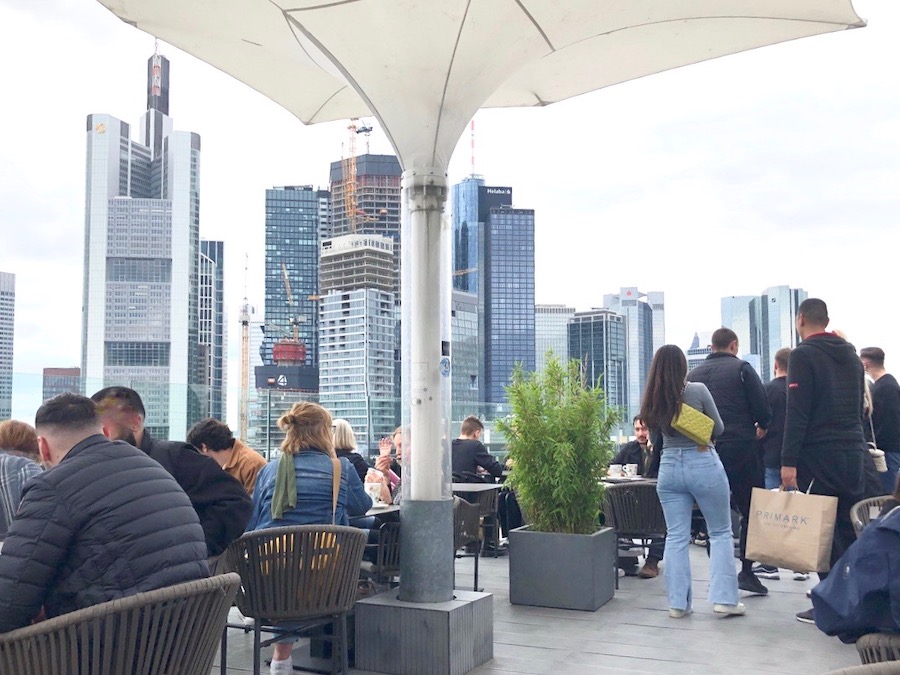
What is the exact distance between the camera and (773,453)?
7031mm

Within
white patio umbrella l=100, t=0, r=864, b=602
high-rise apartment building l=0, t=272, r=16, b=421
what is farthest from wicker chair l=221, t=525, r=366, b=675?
high-rise apartment building l=0, t=272, r=16, b=421

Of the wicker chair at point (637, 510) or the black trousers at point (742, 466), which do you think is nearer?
the black trousers at point (742, 466)

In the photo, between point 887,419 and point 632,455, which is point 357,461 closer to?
point 632,455

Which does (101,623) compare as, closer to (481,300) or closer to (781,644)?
(781,644)

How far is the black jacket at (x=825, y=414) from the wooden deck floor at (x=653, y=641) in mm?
970

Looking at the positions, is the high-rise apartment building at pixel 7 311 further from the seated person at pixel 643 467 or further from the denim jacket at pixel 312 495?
the denim jacket at pixel 312 495

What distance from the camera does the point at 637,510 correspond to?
6.56 m

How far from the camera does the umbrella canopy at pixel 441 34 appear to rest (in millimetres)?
4359

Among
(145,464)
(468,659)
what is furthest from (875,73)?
(145,464)

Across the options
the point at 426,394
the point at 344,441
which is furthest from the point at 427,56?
the point at 344,441

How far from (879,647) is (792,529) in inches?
110

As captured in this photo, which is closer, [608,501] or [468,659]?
[468,659]

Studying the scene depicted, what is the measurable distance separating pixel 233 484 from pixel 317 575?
1.81ft

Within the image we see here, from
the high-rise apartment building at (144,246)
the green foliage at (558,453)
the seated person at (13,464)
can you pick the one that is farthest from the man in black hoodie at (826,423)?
the high-rise apartment building at (144,246)
